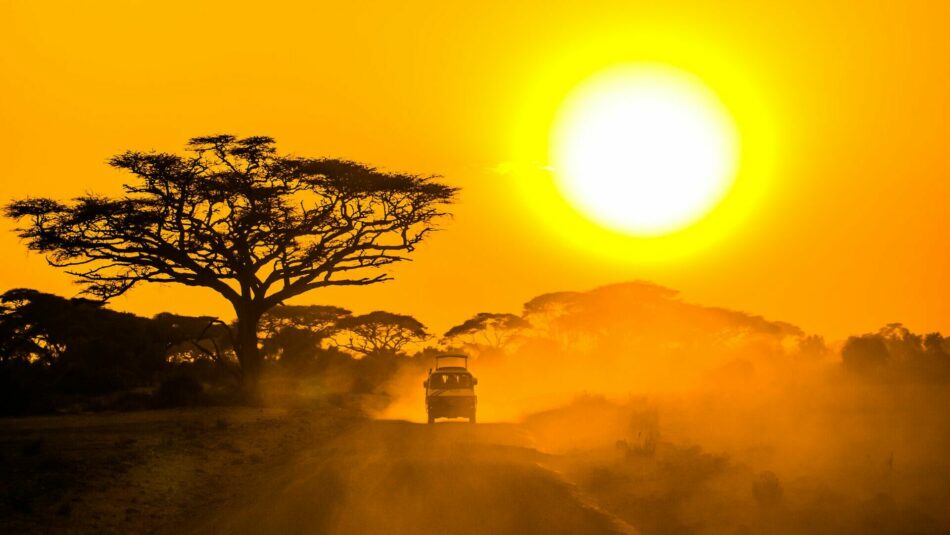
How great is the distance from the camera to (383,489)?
1998 centimetres

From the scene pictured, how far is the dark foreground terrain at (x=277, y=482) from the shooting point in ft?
55.6

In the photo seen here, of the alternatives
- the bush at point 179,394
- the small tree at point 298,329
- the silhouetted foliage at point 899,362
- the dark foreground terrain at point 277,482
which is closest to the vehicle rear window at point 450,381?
the dark foreground terrain at point 277,482

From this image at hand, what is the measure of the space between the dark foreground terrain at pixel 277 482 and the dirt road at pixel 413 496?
0.12ft

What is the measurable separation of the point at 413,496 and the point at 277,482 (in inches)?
192

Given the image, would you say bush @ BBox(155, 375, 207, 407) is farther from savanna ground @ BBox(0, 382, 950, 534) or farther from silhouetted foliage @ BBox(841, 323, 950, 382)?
silhouetted foliage @ BBox(841, 323, 950, 382)

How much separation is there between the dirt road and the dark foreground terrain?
4 centimetres

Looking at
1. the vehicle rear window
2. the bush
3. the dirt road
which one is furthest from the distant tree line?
the dirt road

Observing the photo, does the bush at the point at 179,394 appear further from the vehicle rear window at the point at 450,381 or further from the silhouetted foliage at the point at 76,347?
the vehicle rear window at the point at 450,381

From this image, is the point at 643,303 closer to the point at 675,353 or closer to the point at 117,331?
the point at 675,353

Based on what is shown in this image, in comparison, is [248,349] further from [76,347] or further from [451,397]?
[451,397]

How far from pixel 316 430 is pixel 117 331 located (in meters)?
24.3

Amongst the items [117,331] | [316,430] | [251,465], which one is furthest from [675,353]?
[251,465]

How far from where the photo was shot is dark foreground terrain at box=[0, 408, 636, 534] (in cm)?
1695

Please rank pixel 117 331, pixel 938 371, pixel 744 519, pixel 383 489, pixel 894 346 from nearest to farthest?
pixel 744 519 < pixel 383 489 < pixel 938 371 < pixel 117 331 < pixel 894 346
